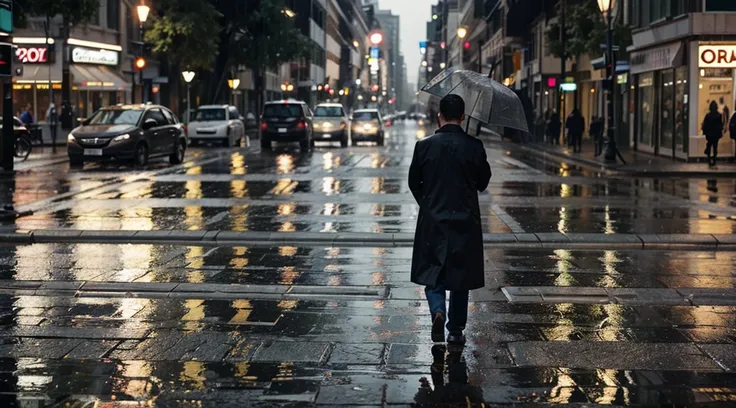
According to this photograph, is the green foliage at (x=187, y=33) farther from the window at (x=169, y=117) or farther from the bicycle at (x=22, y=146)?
the bicycle at (x=22, y=146)

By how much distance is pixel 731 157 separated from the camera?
3098 cm

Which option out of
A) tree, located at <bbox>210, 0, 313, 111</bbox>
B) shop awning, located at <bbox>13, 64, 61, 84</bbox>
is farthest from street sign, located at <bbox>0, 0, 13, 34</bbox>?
tree, located at <bbox>210, 0, 313, 111</bbox>

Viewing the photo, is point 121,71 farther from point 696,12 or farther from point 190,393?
point 190,393

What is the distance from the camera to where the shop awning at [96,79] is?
45.9 m

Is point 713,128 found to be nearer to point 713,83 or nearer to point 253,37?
point 713,83

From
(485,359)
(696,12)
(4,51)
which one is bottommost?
(485,359)

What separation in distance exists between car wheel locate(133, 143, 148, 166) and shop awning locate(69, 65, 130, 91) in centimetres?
1797

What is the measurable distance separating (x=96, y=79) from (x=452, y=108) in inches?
1668

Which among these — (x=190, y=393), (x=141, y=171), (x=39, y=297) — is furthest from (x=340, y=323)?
(x=141, y=171)

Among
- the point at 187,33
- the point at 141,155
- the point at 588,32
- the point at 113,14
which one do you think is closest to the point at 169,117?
the point at 141,155

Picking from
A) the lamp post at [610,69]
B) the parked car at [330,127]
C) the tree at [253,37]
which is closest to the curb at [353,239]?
the lamp post at [610,69]

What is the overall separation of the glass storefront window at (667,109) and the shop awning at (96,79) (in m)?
25.1

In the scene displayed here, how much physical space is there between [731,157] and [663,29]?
5029mm

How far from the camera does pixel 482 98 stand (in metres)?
7.99
